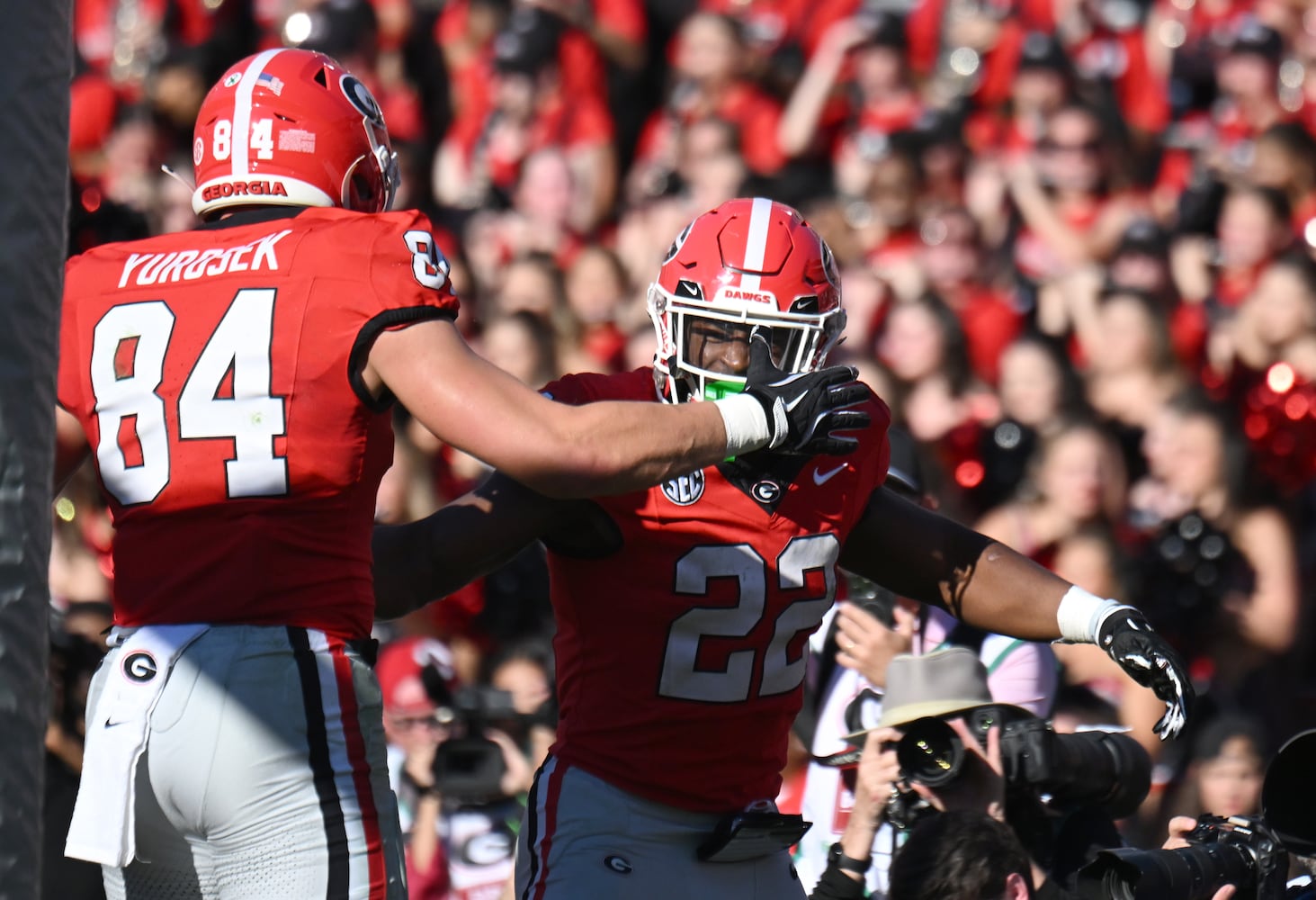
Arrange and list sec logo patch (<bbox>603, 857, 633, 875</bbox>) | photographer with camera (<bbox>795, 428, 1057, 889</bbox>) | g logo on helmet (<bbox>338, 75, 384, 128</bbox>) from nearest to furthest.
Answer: g logo on helmet (<bbox>338, 75, 384, 128</bbox>) < sec logo patch (<bbox>603, 857, 633, 875</bbox>) < photographer with camera (<bbox>795, 428, 1057, 889</bbox>)

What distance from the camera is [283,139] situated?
3018mm

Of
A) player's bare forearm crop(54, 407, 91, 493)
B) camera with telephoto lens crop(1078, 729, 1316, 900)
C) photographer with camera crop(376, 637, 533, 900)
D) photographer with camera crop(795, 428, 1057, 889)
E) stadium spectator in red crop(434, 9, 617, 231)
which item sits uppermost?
player's bare forearm crop(54, 407, 91, 493)

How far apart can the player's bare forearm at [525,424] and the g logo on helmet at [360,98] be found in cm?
52

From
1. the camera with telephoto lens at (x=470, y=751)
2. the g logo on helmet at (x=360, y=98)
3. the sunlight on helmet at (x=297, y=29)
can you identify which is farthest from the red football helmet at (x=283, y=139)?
the sunlight on helmet at (x=297, y=29)

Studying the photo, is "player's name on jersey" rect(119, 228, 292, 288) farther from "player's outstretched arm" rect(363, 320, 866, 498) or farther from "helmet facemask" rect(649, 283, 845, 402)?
"helmet facemask" rect(649, 283, 845, 402)

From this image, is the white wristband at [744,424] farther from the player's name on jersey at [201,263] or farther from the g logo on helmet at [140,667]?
the g logo on helmet at [140,667]

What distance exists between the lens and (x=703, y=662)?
3361 mm

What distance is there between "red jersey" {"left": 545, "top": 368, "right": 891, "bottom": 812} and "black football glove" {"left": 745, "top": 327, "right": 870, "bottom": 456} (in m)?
0.37

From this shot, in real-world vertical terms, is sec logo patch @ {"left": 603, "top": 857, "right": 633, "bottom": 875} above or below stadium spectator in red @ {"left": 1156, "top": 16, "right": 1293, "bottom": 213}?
below

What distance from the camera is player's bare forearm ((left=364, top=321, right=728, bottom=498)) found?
2.72 metres

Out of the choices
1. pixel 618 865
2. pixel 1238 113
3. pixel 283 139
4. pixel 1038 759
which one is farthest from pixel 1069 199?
pixel 283 139

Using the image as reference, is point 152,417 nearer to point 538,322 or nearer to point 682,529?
point 682,529

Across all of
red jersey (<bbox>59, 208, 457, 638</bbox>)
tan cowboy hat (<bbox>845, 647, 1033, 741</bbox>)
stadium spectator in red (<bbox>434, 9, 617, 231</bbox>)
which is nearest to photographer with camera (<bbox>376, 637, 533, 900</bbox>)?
tan cowboy hat (<bbox>845, 647, 1033, 741</bbox>)

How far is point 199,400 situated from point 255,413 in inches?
3.8
